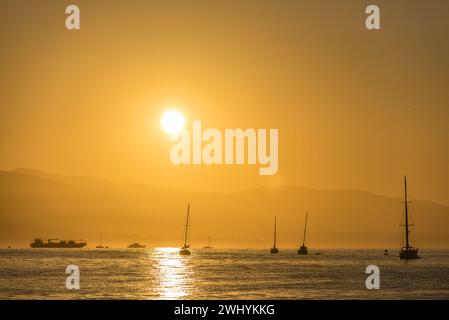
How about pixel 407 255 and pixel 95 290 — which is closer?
pixel 95 290

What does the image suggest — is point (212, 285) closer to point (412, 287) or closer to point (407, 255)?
point (412, 287)
